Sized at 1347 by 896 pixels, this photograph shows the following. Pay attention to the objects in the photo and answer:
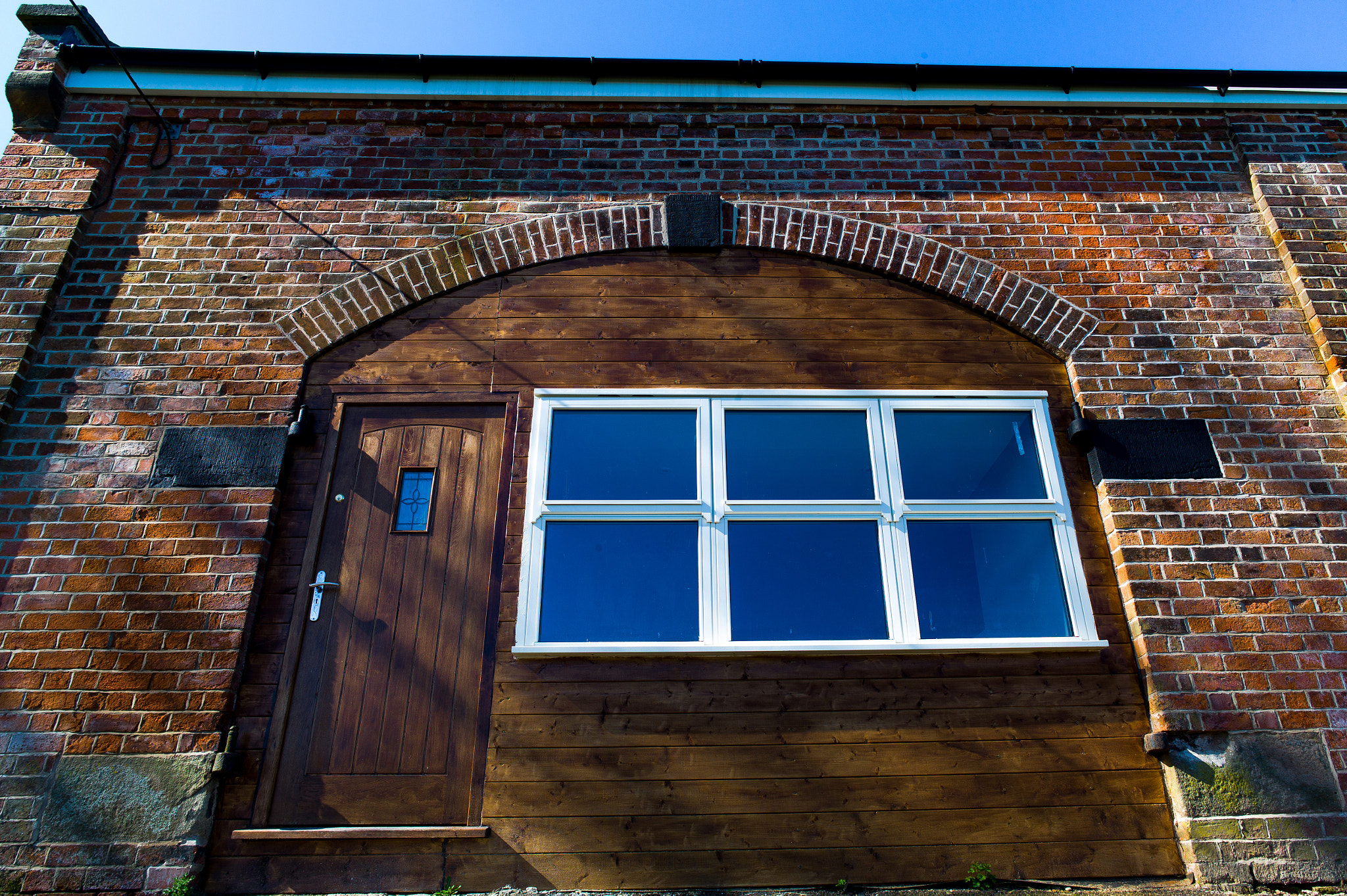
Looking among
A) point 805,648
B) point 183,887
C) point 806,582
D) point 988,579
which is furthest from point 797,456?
point 183,887

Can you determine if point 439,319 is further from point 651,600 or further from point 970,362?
point 970,362

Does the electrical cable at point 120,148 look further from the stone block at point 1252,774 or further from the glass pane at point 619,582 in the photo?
the stone block at point 1252,774

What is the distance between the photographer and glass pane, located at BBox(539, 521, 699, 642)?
4.23 meters

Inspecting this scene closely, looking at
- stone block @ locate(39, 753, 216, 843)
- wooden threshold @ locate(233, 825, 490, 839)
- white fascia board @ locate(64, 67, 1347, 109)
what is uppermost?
white fascia board @ locate(64, 67, 1347, 109)

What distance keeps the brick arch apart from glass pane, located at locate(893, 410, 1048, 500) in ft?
2.17

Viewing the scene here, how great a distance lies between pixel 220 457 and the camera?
14.8 feet

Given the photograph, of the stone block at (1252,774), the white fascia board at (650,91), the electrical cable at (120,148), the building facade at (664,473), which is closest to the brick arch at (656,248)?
the building facade at (664,473)

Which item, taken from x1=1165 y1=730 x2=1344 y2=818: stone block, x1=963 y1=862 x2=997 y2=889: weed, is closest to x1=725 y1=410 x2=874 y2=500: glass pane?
x1=963 y1=862 x2=997 y2=889: weed

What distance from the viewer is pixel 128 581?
13.9 ft

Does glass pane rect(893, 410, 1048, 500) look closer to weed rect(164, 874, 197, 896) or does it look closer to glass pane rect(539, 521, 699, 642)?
glass pane rect(539, 521, 699, 642)

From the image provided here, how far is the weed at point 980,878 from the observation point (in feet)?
12.3

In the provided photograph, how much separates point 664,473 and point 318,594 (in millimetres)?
1996

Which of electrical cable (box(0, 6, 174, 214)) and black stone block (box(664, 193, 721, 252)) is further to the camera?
black stone block (box(664, 193, 721, 252))

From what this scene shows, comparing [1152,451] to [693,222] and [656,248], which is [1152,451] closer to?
[693,222]
